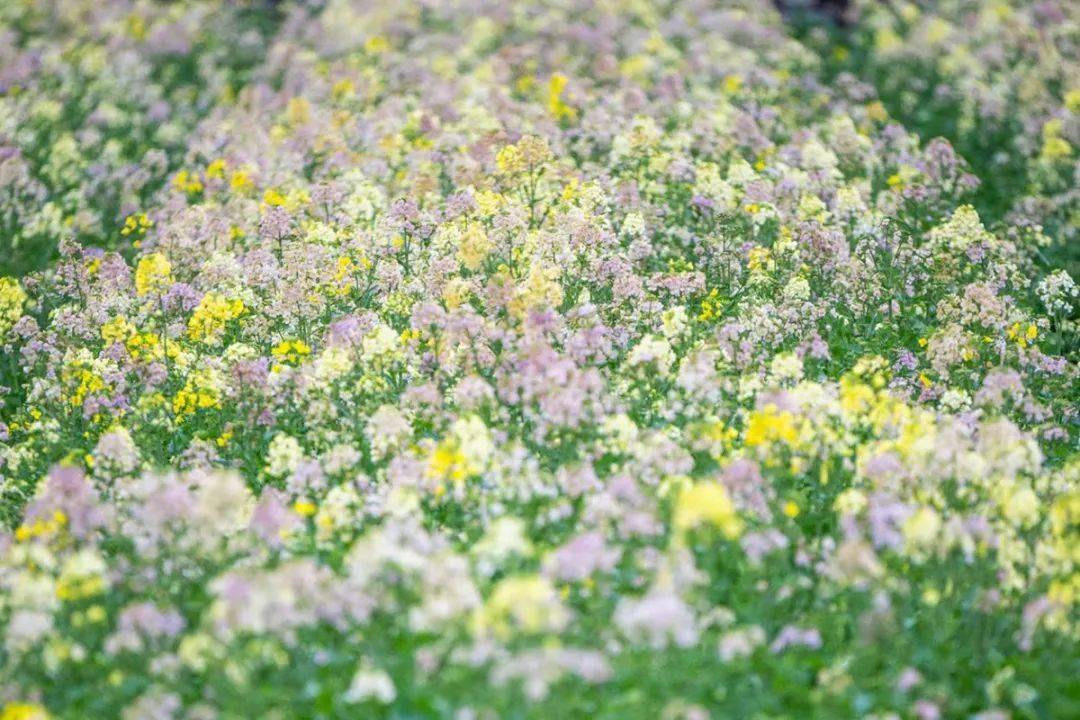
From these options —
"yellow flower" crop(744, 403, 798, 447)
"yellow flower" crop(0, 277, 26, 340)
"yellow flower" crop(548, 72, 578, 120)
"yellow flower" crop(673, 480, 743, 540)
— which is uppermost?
"yellow flower" crop(673, 480, 743, 540)

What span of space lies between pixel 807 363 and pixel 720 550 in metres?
2.75

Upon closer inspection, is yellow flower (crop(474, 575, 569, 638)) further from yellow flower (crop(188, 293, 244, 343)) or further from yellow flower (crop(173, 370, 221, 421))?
yellow flower (crop(188, 293, 244, 343))

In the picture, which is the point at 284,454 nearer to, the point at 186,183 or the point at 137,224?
the point at 137,224

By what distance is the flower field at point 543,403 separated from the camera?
5.69m

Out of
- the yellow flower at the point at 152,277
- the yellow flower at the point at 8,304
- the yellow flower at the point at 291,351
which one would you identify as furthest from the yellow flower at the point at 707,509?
the yellow flower at the point at 8,304

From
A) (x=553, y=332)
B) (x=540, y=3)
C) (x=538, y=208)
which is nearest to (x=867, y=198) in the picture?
(x=538, y=208)

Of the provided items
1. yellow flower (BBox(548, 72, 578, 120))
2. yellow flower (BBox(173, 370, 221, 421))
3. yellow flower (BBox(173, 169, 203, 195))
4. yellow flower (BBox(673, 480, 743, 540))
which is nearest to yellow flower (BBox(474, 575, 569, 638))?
yellow flower (BBox(673, 480, 743, 540))

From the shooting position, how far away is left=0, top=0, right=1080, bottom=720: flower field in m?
5.69

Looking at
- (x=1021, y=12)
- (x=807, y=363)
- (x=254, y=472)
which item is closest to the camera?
(x=254, y=472)

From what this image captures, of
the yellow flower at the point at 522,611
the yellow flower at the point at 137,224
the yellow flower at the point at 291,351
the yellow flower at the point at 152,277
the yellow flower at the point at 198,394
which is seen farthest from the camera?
the yellow flower at the point at 137,224

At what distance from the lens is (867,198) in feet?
37.9

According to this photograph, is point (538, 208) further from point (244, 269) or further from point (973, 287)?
point (973, 287)

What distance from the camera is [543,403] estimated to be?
7238mm

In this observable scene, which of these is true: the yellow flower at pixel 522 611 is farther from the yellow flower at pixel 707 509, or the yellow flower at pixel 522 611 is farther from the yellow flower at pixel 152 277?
the yellow flower at pixel 152 277
